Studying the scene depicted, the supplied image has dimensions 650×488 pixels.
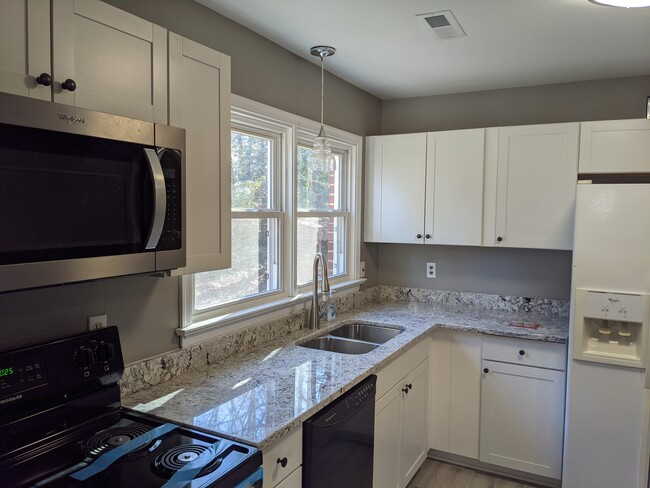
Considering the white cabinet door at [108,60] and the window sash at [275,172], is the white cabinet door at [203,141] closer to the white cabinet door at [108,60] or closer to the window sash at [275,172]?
the white cabinet door at [108,60]

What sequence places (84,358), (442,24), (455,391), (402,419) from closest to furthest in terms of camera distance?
(84,358)
(442,24)
(402,419)
(455,391)

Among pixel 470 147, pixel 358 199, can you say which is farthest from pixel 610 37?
pixel 358 199

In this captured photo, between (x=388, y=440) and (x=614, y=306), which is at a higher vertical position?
(x=614, y=306)

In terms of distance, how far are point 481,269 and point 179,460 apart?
269cm

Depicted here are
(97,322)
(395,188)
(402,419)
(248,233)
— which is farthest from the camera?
(395,188)

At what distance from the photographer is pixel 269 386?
6.25 ft

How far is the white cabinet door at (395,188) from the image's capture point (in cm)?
340

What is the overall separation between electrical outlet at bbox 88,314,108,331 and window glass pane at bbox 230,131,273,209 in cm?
90

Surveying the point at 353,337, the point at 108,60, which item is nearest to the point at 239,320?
the point at 353,337

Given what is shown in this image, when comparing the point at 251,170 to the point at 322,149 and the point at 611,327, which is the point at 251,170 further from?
the point at 611,327

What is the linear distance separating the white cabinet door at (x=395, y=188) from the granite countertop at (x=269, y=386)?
798 mm

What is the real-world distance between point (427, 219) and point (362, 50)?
125 cm

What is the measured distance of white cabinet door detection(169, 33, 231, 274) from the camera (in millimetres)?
1619

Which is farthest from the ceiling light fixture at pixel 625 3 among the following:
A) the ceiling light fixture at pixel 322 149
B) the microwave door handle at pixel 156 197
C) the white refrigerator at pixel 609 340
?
the microwave door handle at pixel 156 197
